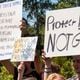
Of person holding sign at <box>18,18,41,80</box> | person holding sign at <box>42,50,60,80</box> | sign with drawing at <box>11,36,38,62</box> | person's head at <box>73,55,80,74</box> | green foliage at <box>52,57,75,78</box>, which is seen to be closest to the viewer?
person's head at <box>73,55,80,74</box>

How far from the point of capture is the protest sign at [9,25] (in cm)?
533

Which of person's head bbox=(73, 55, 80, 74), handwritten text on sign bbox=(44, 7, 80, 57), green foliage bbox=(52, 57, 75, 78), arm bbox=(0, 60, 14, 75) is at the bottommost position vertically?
green foliage bbox=(52, 57, 75, 78)

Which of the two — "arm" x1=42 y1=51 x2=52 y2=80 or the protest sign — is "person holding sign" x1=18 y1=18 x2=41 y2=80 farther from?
the protest sign

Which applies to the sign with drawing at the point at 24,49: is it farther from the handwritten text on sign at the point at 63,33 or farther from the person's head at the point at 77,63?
the person's head at the point at 77,63

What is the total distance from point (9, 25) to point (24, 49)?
1.81 feet

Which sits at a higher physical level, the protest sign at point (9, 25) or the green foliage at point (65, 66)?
the protest sign at point (9, 25)

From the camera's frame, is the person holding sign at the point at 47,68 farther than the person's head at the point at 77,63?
Yes

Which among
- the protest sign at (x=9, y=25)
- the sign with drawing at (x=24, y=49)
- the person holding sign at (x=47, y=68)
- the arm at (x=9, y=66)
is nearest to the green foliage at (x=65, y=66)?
the protest sign at (x=9, y=25)

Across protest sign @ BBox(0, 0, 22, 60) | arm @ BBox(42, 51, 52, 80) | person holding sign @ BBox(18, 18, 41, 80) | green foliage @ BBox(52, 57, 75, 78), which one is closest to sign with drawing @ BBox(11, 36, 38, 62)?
person holding sign @ BBox(18, 18, 41, 80)

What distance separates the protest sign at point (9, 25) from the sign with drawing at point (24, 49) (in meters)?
0.17

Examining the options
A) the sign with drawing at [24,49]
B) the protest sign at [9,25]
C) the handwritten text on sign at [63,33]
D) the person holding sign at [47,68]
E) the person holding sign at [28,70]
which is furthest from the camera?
the protest sign at [9,25]

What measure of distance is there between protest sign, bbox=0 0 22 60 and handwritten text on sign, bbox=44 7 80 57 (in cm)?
64

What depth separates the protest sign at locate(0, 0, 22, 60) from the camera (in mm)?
5332

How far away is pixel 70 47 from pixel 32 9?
21981 millimetres
